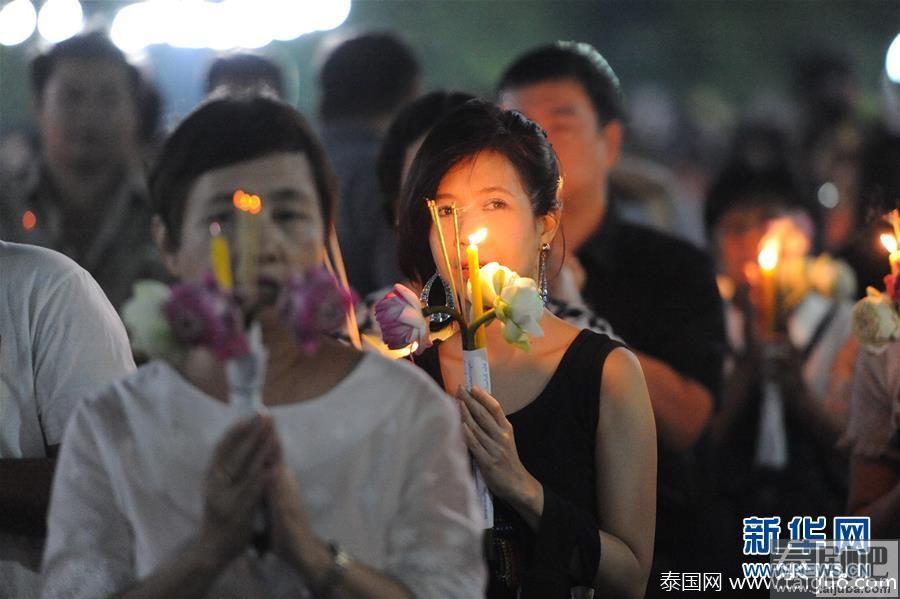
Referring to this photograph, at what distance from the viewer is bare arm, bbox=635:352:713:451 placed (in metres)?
3.95

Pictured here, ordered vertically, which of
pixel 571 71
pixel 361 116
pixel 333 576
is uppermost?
pixel 361 116

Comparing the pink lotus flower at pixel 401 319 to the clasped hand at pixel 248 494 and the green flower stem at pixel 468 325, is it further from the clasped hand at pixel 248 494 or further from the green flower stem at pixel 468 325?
the clasped hand at pixel 248 494

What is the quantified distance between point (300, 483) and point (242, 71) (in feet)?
11.4

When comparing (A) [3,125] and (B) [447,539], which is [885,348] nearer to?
(B) [447,539]

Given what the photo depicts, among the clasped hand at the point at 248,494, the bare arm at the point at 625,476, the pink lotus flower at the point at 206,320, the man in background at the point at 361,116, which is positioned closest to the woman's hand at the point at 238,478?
the clasped hand at the point at 248,494

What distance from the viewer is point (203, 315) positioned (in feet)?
6.72

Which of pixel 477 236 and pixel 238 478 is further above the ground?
pixel 477 236

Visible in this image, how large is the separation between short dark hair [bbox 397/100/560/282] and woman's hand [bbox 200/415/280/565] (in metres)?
0.89

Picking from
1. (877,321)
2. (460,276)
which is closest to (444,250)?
(460,276)

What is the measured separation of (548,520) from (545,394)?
0.26m

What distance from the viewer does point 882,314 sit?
3012 millimetres

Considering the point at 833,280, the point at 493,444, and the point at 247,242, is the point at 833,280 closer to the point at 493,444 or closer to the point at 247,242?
the point at 493,444

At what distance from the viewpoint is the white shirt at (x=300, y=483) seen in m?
2.11

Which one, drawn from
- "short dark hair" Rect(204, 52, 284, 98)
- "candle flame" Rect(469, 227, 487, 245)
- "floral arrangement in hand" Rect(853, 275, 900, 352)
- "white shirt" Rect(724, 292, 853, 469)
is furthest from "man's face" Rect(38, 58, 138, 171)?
"floral arrangement in hand" Rect(853, 275, 900, 352)
